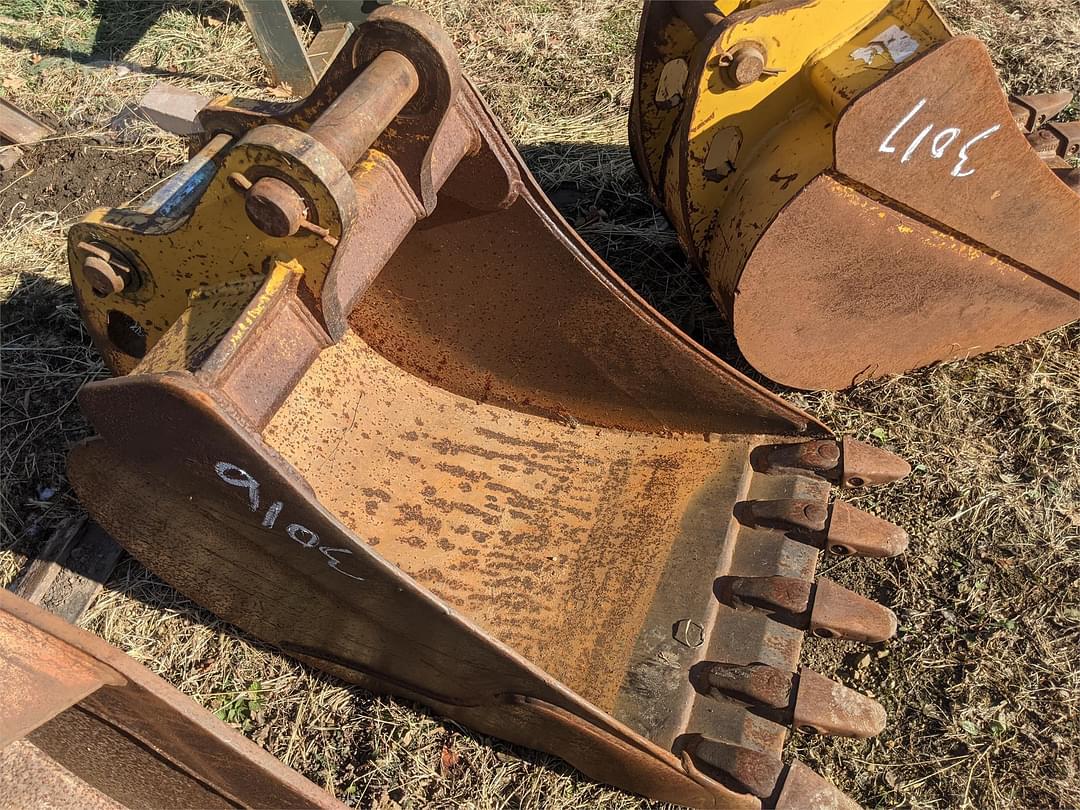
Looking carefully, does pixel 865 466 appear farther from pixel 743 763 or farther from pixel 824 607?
pixel 743 763

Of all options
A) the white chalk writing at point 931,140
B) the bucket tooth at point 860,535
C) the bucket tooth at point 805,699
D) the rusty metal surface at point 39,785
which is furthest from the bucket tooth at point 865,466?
the rusty metal surface at point 39,785

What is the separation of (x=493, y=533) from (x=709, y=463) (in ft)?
2.57

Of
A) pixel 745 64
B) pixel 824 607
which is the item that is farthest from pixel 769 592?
pixel 745 64

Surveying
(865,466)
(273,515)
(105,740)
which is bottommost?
(865,466)

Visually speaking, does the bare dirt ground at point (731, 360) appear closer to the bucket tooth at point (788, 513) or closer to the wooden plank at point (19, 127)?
the wooden plank at point (19, 127)

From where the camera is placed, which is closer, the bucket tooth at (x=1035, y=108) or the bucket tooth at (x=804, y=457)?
the bucket tooth at (x=804, y=457)

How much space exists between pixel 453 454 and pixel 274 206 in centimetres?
141

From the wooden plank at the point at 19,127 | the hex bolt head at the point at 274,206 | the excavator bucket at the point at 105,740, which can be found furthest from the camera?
the wooden plank at the point at 19,127

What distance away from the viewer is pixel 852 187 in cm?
260

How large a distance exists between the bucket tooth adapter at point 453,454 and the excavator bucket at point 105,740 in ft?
1.45

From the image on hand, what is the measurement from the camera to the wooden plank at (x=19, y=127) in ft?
14.8

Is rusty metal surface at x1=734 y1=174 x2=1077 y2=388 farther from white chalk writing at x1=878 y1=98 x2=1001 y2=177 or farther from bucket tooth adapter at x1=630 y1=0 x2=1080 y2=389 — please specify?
white chalk writing at x1=878 y1=98 x2=1001 y2=177

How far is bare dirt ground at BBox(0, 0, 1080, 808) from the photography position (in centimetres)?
265

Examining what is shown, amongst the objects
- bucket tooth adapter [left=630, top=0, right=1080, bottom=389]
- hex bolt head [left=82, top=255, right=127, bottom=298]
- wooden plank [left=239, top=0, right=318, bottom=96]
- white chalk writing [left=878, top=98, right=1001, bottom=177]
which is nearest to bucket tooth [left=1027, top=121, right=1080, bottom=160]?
bucket tooth adapter [left=630, top=0, right=1080, bottom=389]
